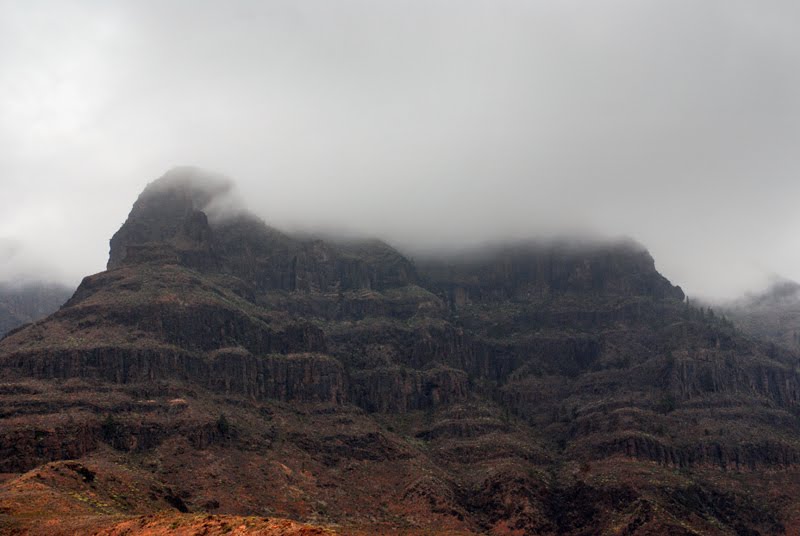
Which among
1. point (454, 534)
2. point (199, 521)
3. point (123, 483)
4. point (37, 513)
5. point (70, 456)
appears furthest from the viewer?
point (70, 456)

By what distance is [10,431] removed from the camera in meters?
196

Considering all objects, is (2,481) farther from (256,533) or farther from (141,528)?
(256,533)

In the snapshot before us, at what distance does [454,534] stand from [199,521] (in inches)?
2206

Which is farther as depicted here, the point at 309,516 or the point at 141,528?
the point at 309,516

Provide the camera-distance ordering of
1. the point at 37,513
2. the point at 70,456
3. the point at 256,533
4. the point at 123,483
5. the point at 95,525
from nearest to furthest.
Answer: the point at 256,533
the point at 95,525
the point at 37,513
the point at 123,483
the point at 70,456

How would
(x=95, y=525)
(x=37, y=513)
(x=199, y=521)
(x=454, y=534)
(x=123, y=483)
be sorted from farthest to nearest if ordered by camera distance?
(x=123, y=483)
(x=454, y=534)
(x=37, y=513)
(x=95, y=525)
(x=199, y=521)

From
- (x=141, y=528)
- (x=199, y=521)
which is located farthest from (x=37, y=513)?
(x=199, y=521)

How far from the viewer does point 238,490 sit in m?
200

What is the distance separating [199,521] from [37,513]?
125 ft

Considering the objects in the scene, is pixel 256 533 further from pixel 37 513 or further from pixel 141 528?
pixel 37 513

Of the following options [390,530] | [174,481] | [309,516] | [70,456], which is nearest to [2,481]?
[70,456]

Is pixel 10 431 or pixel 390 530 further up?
pixel 10 431

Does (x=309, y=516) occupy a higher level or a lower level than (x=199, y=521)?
lower

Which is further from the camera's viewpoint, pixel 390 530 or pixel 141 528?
pixel 390 530
